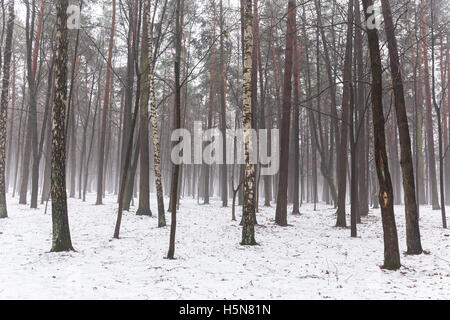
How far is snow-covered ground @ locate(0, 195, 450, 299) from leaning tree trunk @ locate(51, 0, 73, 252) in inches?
20.2

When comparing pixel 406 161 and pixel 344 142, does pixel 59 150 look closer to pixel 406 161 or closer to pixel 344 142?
pixel 406 161

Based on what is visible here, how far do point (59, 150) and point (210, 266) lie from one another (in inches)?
180

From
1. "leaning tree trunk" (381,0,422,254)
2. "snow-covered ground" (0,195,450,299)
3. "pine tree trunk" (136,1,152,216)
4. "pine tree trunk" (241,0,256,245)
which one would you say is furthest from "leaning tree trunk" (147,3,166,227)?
"leaning tree trunk" (381,0,422,254)

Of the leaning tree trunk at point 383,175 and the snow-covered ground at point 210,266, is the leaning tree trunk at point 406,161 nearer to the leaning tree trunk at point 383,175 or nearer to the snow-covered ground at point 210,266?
the snow-covered ground at point 210,266

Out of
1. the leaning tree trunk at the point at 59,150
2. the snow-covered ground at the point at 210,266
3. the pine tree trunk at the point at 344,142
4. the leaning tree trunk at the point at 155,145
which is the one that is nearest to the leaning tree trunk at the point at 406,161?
the snow-covered ground at the point at 210,266

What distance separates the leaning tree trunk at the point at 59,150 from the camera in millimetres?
7012

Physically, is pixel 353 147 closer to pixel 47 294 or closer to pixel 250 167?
pixel 250 167

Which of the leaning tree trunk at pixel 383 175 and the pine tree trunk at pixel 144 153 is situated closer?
the leaning tree trunk at pixel 383 175

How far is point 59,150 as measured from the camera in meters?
7.07

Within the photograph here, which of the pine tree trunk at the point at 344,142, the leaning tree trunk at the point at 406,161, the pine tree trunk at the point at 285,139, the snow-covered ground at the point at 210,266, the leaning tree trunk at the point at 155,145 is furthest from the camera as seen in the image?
the pine tree trunk at the point at 285,139

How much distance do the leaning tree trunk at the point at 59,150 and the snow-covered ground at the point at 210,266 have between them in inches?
20.2

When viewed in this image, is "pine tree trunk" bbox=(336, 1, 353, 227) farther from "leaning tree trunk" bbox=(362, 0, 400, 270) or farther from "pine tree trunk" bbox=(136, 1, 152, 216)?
"pine tree trunk" bbox=(136, 1, 152, 216)
